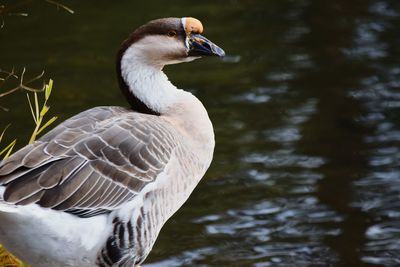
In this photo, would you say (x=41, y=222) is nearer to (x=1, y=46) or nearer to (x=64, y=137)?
(x=64, y=137)

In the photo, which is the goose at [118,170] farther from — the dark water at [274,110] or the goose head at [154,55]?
the dark water at [274,110]

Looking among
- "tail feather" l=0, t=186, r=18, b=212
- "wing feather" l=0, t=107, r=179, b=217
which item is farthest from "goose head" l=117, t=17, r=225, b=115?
"tail feather" l=0, t=186, r=18, b=212

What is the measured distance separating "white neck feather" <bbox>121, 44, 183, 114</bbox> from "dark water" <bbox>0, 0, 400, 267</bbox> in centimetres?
173

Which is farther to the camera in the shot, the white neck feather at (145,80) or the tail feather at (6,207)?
the white neck feather at (145,80)

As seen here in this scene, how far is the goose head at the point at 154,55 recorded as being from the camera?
530 centimetres

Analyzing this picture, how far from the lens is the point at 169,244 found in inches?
275

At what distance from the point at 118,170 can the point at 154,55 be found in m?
0.80

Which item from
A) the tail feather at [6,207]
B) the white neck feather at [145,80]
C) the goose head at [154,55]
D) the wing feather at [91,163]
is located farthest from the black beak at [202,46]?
the tail feather at [6,207]

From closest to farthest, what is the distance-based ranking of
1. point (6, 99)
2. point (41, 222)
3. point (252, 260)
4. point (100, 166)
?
point (41, 222) < point (100, 166) < point (252, 260) < point (6, 99)

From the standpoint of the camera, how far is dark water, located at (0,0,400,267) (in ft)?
23.0

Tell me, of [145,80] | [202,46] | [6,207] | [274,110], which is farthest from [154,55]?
[274,110]

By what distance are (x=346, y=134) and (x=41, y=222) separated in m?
4.55

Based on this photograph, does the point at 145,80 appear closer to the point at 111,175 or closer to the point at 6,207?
the point at 111,175

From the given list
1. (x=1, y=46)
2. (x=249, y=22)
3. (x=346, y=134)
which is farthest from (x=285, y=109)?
(x=1, y=46)
